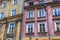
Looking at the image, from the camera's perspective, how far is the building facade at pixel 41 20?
2225 centimetres

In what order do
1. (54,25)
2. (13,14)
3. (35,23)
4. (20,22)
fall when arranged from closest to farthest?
(54,25), (35,23), (20,22), (13,14)

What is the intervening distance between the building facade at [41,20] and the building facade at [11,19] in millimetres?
1706

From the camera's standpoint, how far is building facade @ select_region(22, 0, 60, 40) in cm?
2225

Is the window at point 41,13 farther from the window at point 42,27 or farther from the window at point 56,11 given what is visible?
the window at point 56,11

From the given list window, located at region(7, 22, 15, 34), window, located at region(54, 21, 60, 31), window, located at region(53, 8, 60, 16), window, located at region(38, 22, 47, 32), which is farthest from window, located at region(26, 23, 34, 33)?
window, located at region(53, 8, 60, 16)

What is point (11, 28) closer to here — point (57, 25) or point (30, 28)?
point (30, 28)

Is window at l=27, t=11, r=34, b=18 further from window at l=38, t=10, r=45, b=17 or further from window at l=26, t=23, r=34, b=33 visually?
window at l=26, t=23, r=34, b=33

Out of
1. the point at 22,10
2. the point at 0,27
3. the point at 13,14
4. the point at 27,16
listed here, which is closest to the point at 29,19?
the point at 27,16

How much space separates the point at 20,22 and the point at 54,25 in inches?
285

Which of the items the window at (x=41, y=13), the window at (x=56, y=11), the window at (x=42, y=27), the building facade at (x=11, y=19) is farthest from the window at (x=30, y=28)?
the window at (x=56, y=11)

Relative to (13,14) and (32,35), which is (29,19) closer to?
(32,35)

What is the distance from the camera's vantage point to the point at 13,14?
2817cm

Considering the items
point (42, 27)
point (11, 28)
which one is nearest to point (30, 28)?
point (42, 27)

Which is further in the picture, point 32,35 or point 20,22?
point 20,22
